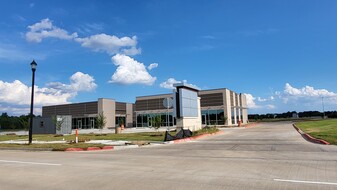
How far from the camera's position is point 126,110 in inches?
2943

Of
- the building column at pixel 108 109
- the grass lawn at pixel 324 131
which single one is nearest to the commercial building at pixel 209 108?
the building column at pixel 108 109

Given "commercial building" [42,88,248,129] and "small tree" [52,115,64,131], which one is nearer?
"small tree" [52,115,64,131]

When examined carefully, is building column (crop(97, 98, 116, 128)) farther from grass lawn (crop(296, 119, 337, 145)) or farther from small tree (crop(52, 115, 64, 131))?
grass lawn (crop(296, 119, 337, 145))

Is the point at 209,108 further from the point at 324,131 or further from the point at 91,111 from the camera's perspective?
the point at 324,131

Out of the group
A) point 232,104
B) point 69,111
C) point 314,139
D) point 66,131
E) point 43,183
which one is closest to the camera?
point 43,183

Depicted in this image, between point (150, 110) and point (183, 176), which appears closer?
point (183, 176)

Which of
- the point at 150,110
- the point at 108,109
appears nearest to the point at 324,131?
the point at 150,110

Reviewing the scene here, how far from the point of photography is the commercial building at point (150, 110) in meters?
57.5

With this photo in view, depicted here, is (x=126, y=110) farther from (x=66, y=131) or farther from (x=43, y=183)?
(x=43, y=183)

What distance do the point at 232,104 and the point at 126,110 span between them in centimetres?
2744

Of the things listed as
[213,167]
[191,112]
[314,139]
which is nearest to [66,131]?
[191,112]

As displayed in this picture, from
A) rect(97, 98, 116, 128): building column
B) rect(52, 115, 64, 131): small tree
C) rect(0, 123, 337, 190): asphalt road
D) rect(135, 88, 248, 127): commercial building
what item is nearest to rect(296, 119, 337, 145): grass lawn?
rect(0, 123, 337, 190): asphalt road

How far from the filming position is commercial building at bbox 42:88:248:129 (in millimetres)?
57469

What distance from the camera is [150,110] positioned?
6450cm
